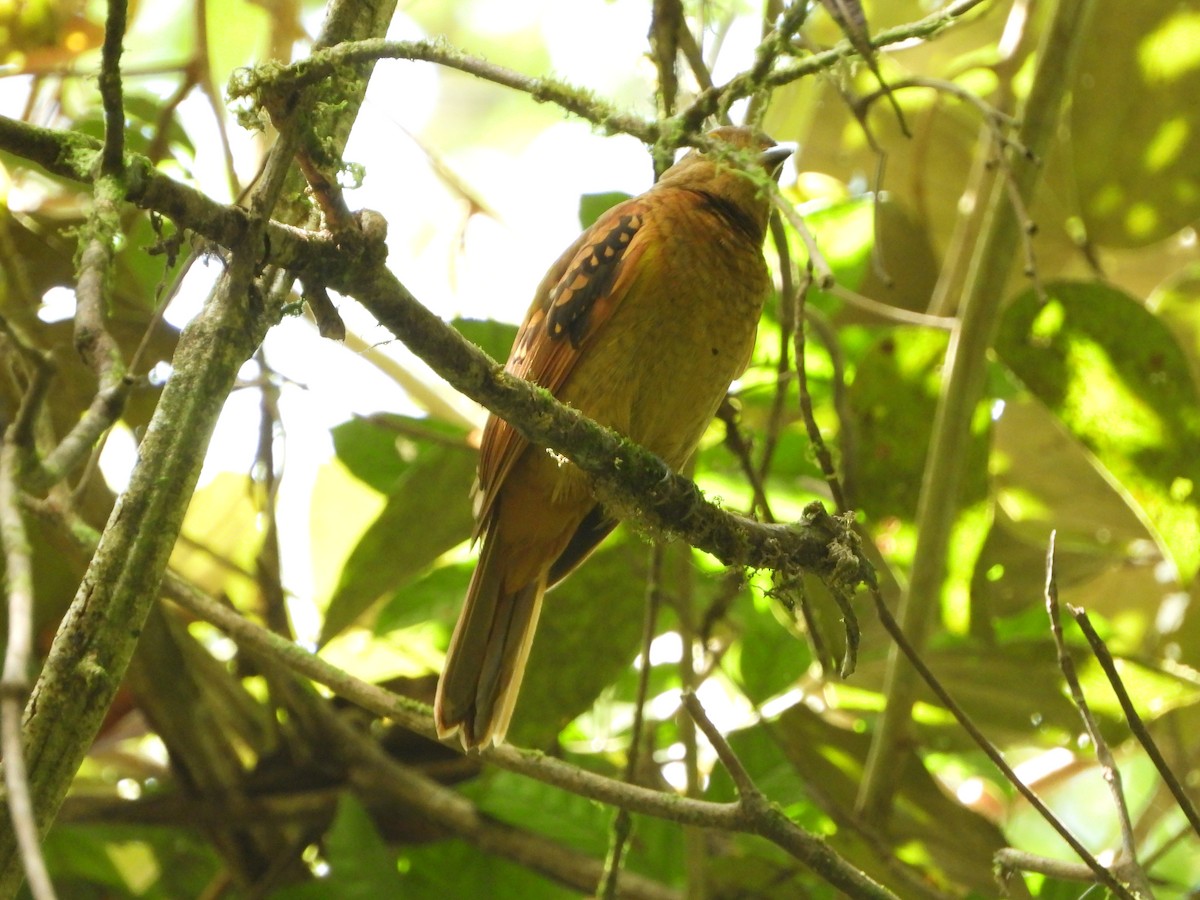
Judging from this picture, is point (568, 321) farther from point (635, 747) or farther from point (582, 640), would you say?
point (635, 747)

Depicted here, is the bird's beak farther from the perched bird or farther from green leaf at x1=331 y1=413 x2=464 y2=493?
green leaf at x1=331 y1=413 x2=464 y2=493

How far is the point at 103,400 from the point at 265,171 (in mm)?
297

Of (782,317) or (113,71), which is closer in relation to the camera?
(113,71)

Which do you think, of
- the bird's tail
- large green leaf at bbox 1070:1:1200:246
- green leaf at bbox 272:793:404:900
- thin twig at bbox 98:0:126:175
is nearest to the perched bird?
the bird's tail

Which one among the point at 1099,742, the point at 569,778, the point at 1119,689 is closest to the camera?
the point at 1119,689

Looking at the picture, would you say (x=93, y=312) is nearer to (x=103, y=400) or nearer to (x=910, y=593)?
(x=103, y=400)

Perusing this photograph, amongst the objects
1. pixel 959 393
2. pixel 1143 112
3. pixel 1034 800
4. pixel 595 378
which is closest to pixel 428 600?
pixel 595 378

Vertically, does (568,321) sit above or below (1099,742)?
above

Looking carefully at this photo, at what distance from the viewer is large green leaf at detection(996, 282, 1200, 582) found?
98.3 inches

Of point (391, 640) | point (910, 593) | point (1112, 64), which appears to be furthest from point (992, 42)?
point (391, 640)

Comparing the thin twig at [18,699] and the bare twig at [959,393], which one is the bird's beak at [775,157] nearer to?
the bare twig at [959,393]

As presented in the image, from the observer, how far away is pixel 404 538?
272 centimetres

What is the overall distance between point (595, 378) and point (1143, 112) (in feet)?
5.12

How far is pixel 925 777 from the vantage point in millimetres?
2695
